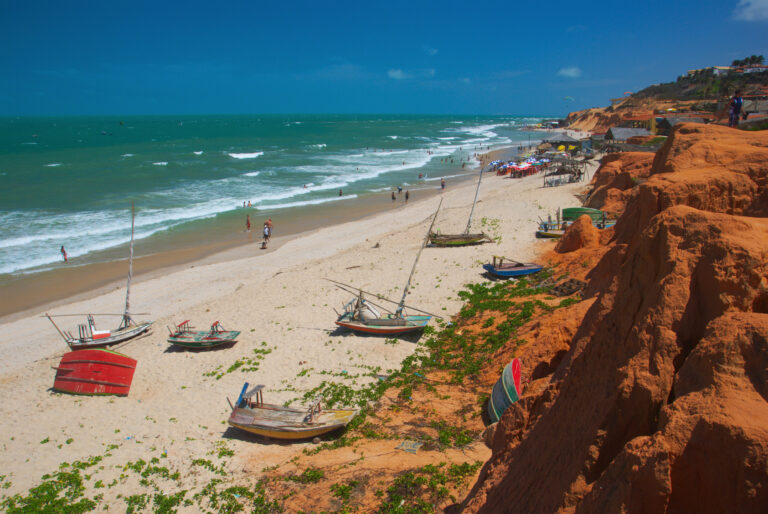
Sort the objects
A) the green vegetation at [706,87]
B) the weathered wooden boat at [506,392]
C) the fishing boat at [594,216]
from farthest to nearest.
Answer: the green vegetation at [706,87] → the fishing boat at [594,216] → the weathered wooden boat at [506,392]

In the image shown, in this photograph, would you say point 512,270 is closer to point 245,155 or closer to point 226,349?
point 226,349

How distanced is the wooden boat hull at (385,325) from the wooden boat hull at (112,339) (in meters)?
8.32

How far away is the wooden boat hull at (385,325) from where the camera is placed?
15.5 metres

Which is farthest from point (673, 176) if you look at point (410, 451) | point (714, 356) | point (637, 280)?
point (410, 451)

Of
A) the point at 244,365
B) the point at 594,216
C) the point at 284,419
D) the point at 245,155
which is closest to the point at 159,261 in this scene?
the point at 244,365

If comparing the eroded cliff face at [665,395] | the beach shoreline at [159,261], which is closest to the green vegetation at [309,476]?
the eroded cliff face at [665,395]

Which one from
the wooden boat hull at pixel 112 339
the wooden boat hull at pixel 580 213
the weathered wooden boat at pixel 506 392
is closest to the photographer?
the weathered wooden boat at pixel 506 392

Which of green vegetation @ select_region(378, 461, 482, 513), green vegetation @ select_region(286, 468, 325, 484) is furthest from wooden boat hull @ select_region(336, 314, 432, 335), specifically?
green vegetation @ select_region(378, 461, 482, 513)

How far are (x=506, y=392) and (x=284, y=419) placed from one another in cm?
546

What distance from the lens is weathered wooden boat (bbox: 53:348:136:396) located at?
1435cm

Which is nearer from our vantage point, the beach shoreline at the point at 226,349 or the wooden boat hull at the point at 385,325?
the beach shoreline at the point at 226,349

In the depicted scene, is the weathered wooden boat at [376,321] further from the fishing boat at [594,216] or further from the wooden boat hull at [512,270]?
the fishing boat at [594,216]

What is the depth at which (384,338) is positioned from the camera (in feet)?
52.0

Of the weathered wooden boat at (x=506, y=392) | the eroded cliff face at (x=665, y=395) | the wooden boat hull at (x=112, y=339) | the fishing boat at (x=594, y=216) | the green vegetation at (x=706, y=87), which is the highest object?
the green vegetation at (x=706, y=87)
